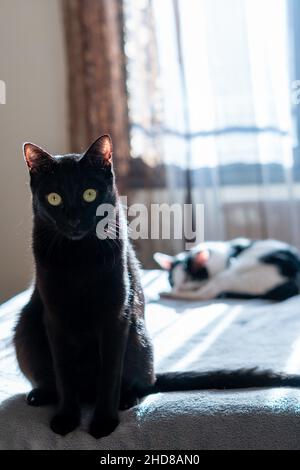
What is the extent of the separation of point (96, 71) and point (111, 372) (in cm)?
209

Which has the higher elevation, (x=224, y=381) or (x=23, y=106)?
(x=23, y=106)

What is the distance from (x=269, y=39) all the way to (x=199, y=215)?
918mm

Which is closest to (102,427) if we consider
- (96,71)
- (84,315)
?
(84,315)

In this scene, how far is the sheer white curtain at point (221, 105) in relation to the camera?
2490 millimetres

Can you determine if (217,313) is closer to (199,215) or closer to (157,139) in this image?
(199,215)

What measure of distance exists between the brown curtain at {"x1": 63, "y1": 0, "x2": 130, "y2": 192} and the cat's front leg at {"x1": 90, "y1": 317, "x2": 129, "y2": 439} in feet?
6.07

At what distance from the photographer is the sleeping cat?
3.05 ft

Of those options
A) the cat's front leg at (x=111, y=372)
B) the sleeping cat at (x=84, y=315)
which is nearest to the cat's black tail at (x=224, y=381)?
the sleeping cat at (x=84, y=315)

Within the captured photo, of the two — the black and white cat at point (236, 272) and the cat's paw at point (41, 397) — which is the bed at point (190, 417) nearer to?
the cat's paw at point (41, 397)

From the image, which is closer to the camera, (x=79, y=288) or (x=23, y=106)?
(x=79, y=288)

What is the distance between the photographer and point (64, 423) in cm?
90

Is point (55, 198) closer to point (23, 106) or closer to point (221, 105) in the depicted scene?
point (23, 106)

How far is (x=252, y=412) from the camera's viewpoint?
90 centimetres

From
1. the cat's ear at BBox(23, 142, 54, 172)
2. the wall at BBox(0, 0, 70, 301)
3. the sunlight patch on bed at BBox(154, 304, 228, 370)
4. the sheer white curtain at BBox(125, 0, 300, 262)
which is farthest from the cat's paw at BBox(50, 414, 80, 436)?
the sheer white curtain at BBox(125, 0, 300, 262)
